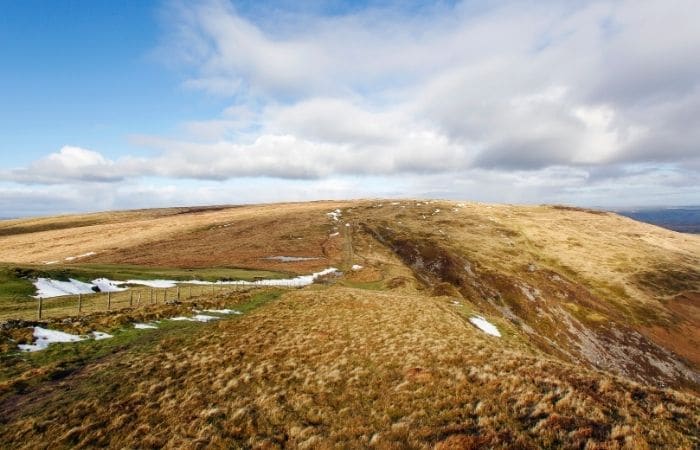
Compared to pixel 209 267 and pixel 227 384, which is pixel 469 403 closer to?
pixel 227 384

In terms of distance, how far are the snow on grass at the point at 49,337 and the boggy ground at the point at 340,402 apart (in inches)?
167

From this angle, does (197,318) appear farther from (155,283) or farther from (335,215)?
(335,215)

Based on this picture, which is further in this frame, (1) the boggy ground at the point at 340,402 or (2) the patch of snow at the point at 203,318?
(2) the patch of snow at the point at 203,318

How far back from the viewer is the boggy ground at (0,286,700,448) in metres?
11.8

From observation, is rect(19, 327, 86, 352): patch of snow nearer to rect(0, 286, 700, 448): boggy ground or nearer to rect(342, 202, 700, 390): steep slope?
rect(0, 286, 700, 448): boggy ground

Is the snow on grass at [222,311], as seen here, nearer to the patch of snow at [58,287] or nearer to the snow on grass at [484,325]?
the patch of snow at [58,287]

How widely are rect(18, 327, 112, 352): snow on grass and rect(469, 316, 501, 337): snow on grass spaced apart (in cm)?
3082

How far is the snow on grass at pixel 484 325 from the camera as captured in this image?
35.3 metres

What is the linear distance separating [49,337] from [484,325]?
3544 centimetres

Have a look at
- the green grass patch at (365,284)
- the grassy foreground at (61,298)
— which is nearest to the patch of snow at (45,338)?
the grassy foreground at (61,298)

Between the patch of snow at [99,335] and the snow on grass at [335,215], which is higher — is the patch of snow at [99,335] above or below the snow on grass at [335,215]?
below

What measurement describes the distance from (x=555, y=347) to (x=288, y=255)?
6120 centimetres

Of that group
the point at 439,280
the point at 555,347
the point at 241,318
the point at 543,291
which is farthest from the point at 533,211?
the point at 241,318

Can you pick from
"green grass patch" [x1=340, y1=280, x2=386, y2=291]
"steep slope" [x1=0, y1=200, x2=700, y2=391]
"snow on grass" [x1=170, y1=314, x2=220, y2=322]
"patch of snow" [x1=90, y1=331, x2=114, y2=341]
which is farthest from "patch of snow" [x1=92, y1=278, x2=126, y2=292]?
"green grass patch" [x1=340, y1=280, x2=386, y2=291]
